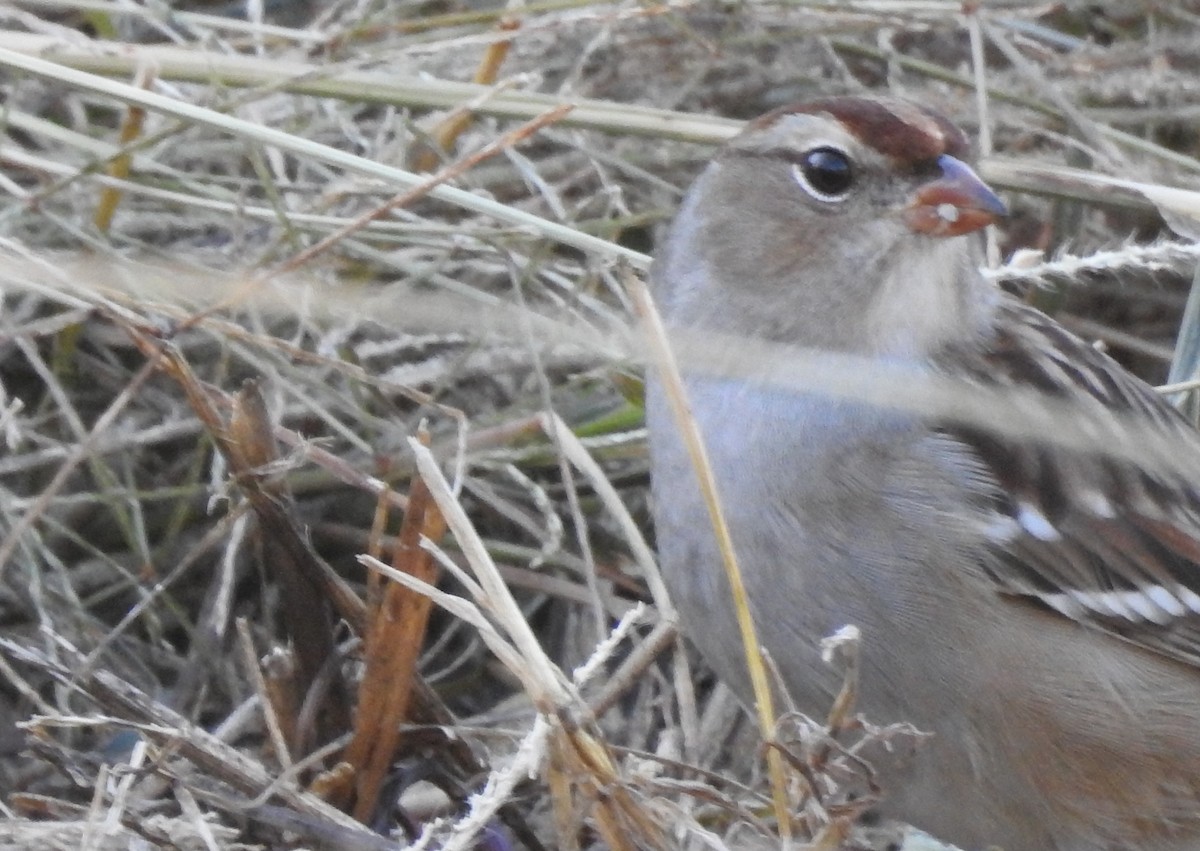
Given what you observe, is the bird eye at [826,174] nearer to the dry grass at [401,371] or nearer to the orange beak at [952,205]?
the orange beak at [952,205]

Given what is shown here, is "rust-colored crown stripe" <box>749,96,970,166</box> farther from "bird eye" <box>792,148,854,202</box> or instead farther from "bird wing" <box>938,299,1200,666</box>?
"bird wing" <box>938,299,1200,666</box>

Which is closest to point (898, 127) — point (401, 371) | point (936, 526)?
point (936, 526)

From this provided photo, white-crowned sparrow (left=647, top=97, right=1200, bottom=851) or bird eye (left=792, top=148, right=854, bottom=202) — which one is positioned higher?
bird eye (left=792, top=148, right=854, bottom=202)

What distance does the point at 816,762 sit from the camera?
1.36m

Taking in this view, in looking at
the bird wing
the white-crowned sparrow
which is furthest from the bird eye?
the bird wing

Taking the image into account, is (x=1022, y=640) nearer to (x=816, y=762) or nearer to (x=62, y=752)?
(x=816, y=762)

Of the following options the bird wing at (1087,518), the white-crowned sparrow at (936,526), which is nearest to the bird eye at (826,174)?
the white-crowned sparrow at (936,526)

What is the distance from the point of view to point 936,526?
1619 millimetres

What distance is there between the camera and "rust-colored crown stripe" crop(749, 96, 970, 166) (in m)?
1.70

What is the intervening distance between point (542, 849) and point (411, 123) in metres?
0.77

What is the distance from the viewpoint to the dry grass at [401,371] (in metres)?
1.58

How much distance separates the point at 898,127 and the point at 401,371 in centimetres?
63

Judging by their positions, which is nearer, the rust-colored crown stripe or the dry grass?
the dry grass

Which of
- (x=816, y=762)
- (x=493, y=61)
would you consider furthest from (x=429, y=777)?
(x=493, y=61)
